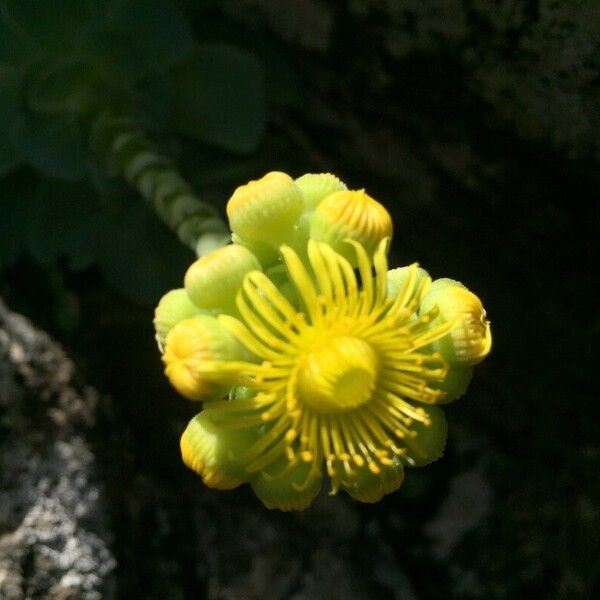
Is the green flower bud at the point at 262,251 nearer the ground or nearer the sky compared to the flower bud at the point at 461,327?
nearer the ground

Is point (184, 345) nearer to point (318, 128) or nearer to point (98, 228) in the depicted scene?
point (98, 228)

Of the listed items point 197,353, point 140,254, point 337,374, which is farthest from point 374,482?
point 140,254

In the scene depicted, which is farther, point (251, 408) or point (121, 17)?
point (121, 17)

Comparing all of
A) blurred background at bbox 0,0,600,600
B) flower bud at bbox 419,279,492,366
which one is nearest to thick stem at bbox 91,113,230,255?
blurred background at bbox 0,0,600,600

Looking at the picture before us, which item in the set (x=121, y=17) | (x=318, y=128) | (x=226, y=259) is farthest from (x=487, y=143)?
(x=226, y=259)

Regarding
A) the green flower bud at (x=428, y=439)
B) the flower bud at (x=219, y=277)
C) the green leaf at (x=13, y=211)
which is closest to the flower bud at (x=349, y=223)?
the flower bud at (x=219, y=277)

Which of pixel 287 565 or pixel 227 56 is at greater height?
pixel 227 56

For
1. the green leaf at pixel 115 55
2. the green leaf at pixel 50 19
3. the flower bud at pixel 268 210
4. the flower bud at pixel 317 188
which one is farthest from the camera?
the green leaf at pixel 115 55

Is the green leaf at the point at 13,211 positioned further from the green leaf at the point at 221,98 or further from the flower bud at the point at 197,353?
the flower bud at the point at 197,353
